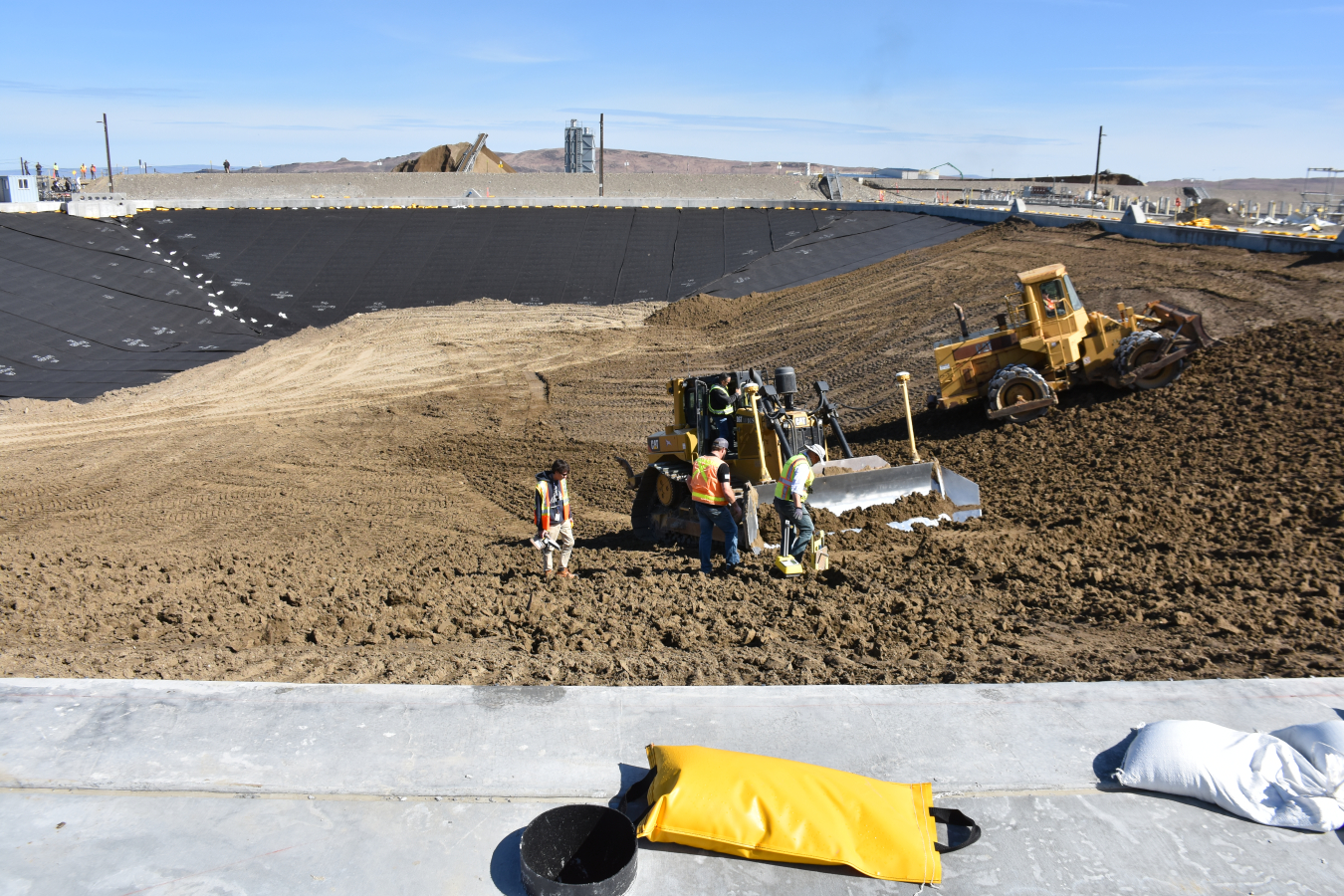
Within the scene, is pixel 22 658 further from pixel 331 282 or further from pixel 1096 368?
pixel 331 282

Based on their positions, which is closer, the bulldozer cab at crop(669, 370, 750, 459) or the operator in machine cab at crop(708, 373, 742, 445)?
the operator in machine cab at crop(708, 373, 742, 445)

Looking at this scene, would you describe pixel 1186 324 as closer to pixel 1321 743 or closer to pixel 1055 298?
pixel 1055 298

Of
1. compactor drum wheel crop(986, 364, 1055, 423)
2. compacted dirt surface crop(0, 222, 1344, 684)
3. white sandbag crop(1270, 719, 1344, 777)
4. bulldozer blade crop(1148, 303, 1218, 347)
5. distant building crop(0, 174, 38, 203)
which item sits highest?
distant building crop(0, 174, 38, 203)

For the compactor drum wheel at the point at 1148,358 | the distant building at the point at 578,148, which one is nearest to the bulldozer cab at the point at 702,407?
the compactor drum wheel at the point at 1148,358

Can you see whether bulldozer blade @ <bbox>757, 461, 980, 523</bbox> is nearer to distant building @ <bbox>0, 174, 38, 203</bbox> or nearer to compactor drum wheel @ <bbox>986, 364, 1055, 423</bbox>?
compactor drum wheel @ <bbox>986, 364, 1055, 423</bbox>

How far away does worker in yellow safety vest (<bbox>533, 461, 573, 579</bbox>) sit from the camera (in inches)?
334

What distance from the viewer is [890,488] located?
33.6 ft

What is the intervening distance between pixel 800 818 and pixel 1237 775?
7.17 feet

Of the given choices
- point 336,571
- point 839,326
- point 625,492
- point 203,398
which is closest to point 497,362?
point 203,398

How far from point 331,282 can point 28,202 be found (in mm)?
11572

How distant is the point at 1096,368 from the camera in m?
13.1

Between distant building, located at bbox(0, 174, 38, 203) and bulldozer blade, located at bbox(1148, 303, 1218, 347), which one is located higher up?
distant building, located at bbox(0, 174, 38, 203)

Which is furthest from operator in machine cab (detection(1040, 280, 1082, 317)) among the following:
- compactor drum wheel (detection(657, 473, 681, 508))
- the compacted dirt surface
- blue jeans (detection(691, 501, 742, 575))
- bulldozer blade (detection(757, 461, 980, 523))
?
blue jeans (detection(691, 501, 742, 575))

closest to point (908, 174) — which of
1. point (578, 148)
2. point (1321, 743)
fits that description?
point (578, 148)
